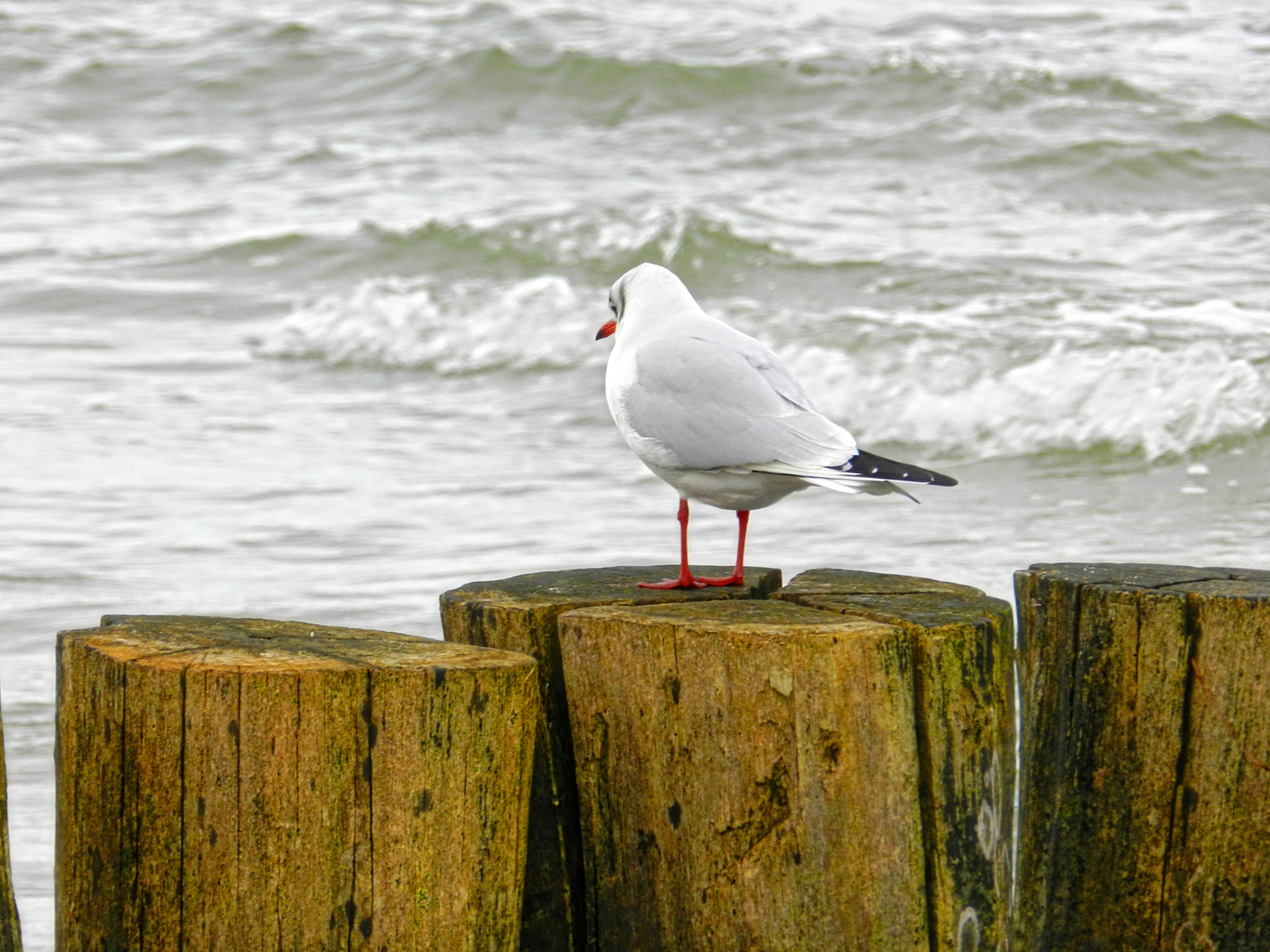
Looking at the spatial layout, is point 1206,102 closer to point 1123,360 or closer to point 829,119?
point 829,119

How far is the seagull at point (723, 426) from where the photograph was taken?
292 cm

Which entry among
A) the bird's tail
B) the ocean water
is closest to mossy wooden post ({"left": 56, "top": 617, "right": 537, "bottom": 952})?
the bird's tail

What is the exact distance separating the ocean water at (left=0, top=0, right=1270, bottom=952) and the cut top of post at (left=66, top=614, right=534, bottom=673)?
131cm

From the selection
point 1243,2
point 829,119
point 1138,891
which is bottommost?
point 1138,891

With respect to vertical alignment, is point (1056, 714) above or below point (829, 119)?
below

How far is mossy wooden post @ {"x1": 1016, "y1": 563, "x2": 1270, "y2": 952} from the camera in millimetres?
2383

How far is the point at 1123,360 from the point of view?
27.4 feet

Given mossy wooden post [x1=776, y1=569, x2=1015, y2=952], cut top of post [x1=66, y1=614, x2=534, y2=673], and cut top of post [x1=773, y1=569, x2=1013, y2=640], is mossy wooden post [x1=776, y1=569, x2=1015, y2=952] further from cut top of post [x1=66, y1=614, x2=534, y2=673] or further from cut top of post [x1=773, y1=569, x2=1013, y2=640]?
cut top of post [x1=66, y1=614, x2=534, y2=673]

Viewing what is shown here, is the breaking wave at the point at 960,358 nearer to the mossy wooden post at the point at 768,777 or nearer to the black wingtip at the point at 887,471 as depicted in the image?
the black wingtip at the point at 887,471

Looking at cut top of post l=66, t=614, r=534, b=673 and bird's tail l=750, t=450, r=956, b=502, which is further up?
bird's tail l=750, t=450, r=956, b=502

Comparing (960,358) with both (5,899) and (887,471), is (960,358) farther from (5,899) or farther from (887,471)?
(5,899)

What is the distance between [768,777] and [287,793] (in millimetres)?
650

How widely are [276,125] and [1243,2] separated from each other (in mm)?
9352

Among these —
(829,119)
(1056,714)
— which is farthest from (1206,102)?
(1056,714)
